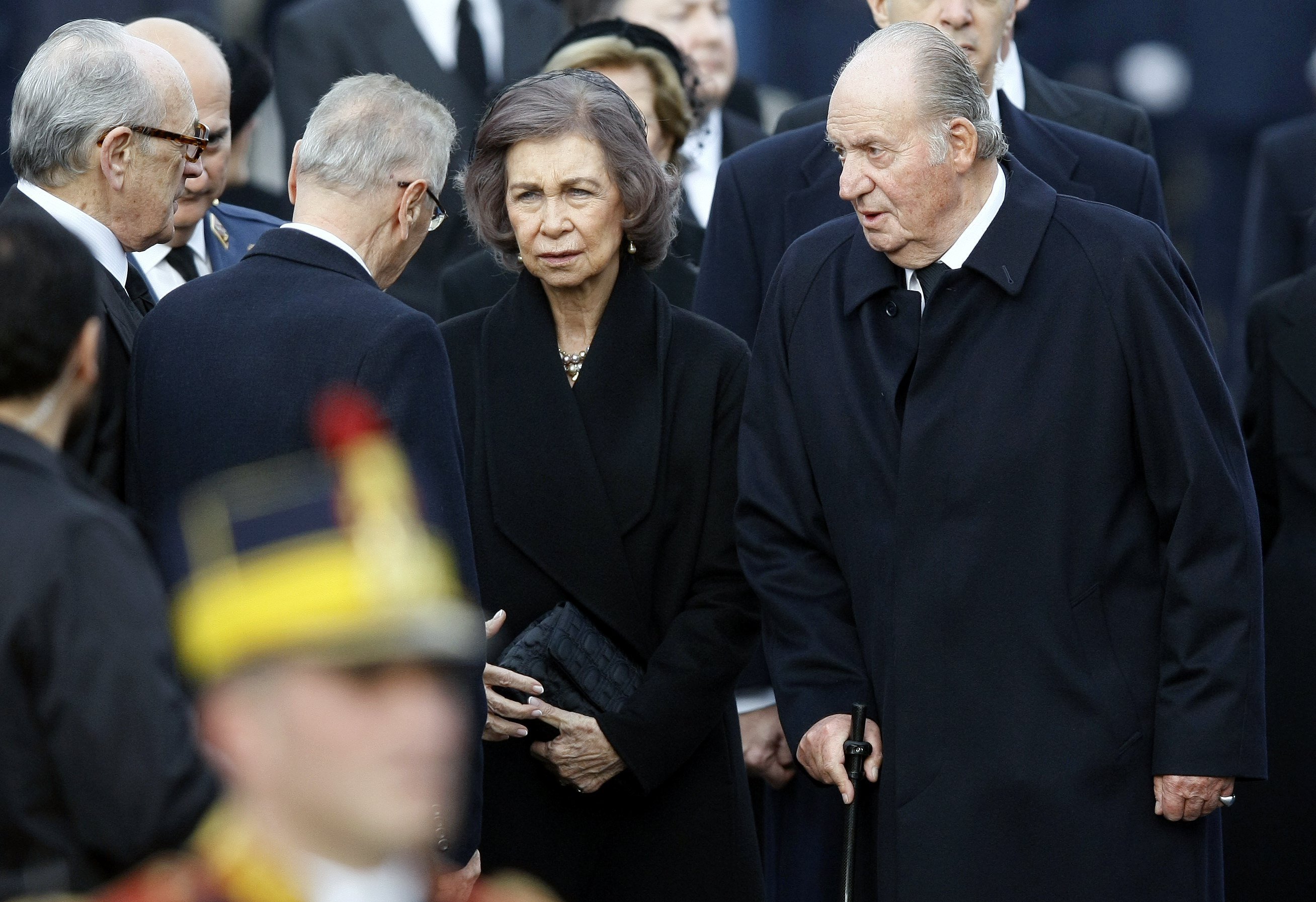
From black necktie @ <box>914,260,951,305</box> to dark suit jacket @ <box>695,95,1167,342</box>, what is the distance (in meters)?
0.73

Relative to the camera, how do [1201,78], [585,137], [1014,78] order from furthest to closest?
[1201,78] → [1014,78] → [585,137]

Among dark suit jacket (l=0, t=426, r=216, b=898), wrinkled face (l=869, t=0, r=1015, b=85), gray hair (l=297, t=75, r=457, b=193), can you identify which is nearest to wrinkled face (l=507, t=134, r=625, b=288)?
gray hair (l=297, t=75, r=457, b=193)

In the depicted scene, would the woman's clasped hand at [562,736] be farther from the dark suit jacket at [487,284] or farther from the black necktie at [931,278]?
the dark suit jacket at [487,284]

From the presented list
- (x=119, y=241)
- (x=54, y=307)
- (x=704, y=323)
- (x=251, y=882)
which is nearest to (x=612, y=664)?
(x=704, y=323)

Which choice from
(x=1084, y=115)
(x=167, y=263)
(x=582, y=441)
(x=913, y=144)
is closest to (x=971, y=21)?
(x=1084, y=115)

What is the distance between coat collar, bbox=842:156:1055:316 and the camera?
3480 millimetres

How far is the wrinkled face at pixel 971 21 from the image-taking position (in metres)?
4.47

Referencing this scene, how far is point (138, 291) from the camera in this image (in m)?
3.77

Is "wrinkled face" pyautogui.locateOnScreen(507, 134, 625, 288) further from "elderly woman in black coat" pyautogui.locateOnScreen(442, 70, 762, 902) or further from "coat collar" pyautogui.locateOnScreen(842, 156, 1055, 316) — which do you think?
"coat collar" pyautogui.locateOnScreen(842, 156, 1055, 316)

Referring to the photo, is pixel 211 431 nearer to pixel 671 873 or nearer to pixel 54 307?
pixel 54 307

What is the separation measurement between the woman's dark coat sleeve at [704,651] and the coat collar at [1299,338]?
1745 mm

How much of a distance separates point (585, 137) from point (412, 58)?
2.25m

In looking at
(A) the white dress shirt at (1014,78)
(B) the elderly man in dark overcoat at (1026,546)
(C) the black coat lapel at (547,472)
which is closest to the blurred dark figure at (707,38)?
(A) the white dress shirt at (1014,78)

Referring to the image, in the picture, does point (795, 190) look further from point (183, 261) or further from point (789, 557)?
point (183, 261)
